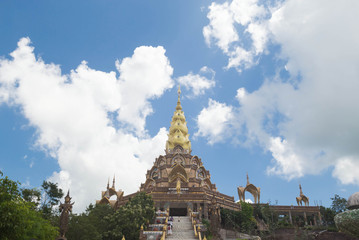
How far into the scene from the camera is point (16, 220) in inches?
594

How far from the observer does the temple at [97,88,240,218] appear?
33.9 metres

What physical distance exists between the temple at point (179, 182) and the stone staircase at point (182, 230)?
9.62 feet

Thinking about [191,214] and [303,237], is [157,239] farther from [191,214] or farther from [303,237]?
[303,237]

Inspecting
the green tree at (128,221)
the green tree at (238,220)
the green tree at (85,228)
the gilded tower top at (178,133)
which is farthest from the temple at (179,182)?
the green tree at (85,228)

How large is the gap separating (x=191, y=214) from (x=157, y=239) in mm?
6038

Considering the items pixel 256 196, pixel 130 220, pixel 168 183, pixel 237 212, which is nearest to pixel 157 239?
pixel 130 220

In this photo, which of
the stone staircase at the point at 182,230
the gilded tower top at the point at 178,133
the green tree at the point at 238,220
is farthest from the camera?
the gilded tower top at the point at 178,133

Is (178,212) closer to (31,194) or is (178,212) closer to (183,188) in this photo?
(183,188)

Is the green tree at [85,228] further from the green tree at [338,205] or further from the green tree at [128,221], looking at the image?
the green tree at [338,205]

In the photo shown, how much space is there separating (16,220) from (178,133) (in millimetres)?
37526

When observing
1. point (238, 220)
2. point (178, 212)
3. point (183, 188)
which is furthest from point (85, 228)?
point (238, 220)

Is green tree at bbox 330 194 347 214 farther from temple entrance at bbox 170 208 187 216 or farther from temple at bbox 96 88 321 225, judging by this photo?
temple entrance at bbox 170 208 187 216

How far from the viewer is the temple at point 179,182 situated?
1335 inches

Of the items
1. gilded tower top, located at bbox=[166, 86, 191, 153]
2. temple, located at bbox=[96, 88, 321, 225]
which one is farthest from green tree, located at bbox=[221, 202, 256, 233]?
gilded tower top, located at bbox=[166, 86, 191, 153]
